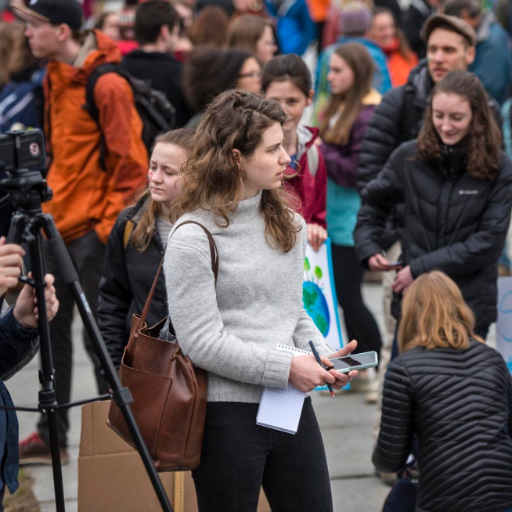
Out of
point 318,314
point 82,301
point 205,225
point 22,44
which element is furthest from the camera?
point 22,44

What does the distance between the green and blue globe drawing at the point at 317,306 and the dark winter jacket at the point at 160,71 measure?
2213mm

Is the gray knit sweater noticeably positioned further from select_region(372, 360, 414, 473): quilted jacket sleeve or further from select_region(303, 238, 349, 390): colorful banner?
select_region(303, 238, 349, 390): colorful banner

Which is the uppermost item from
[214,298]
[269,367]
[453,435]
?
[214,298]

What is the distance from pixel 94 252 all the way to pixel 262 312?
2105mm

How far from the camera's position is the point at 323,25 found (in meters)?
9.12

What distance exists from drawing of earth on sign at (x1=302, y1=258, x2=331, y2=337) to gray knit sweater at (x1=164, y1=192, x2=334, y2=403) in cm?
115

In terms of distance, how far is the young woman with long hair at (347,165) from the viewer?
4.94 meters

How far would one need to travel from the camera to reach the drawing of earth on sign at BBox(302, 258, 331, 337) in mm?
3750

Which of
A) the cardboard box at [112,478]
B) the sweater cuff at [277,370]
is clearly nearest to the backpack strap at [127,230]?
the cardboard box at [112,478]

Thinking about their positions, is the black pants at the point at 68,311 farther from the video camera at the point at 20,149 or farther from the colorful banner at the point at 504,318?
the video camera at the point at 20,149

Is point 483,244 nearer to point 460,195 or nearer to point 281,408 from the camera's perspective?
point 460,195

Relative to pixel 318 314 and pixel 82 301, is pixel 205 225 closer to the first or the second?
pixel 82 301

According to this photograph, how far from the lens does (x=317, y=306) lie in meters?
3.78

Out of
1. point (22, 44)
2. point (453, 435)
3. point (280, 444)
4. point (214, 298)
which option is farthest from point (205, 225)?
point (22, 44)
